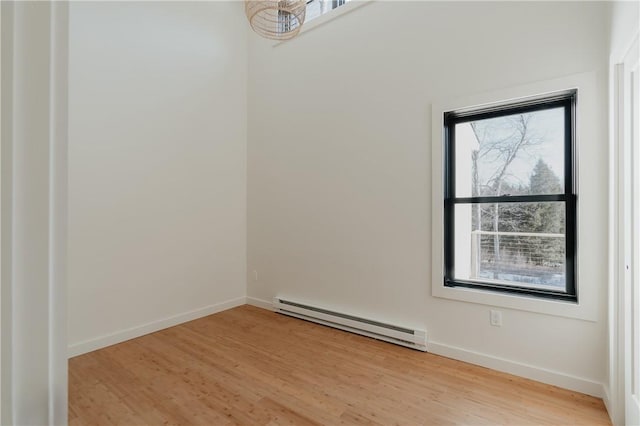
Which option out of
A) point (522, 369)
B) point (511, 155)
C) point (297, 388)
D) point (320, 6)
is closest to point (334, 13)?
point (320, 6)

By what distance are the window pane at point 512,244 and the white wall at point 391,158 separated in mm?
238

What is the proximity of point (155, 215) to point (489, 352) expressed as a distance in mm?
3358

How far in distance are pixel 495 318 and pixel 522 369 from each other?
1.28 ft

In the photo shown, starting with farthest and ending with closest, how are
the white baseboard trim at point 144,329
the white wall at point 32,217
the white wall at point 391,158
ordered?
the white baseboard trim at point 144,329
the white wall at point 391,158
the white wall at point 32,217

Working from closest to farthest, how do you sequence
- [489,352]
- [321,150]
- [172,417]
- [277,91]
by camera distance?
1. [172,417]
2. [489,352]
3. [321,150]
4. [277,91]

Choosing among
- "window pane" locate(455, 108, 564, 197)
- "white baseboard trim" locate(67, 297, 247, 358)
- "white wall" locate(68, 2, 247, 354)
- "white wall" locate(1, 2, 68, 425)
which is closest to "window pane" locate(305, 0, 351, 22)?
"white wall" locate(68, 2, 247, 354)

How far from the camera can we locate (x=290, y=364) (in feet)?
8.61

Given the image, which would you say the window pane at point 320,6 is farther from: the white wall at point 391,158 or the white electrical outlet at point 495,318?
the white electrical outlet at point 495,318

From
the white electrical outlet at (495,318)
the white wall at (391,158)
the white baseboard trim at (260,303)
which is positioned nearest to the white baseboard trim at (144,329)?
the white baseboard trim at (260,303)

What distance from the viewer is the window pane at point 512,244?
7.98 ft

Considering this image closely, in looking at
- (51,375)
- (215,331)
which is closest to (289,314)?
(215,331)

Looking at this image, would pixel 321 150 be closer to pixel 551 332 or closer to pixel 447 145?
pixel 447 145

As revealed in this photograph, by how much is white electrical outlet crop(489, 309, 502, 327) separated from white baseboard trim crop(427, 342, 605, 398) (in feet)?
0.87

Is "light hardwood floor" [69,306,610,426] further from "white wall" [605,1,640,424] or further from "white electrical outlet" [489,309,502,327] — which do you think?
"white electrical outlet" [489,309,502,327]
